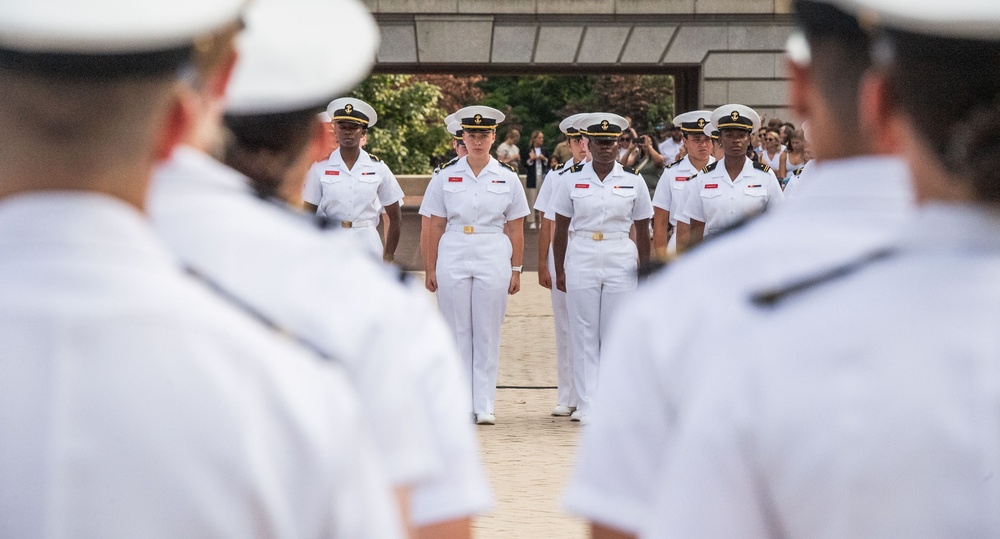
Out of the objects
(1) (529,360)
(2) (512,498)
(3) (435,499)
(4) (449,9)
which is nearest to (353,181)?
(1) (529,360)

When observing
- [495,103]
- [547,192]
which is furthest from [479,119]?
[495,103]

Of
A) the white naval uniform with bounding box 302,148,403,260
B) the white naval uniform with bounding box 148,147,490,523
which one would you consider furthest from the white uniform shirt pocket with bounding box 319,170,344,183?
the white naval uniform with bounding box 148,147,490,523

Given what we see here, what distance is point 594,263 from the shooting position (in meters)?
9.62

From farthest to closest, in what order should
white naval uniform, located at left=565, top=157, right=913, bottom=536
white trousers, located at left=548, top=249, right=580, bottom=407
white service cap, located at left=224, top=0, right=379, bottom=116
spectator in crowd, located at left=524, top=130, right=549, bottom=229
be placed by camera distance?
spectator in crowd, located at left=524, top=130, right=549, bottom=229 < white trousers, located at left=548, top=249, right=580, bottom=407 < white service cap, located at left=224, top=0, right=379, bottom=116 < white naval uniform, located at left=565, top=157, right=913, bottom=536

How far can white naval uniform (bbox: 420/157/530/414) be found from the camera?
9500 mm

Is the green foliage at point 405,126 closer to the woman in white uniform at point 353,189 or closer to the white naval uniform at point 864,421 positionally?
the woman in white uniform at point 353,189

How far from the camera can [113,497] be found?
1.34 metres

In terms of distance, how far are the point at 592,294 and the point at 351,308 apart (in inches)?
309

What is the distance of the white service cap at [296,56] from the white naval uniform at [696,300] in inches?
28.3

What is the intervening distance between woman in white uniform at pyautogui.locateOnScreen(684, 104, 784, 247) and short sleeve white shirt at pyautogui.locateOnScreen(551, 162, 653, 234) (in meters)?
0.51

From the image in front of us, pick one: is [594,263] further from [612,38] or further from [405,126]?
[405,126]

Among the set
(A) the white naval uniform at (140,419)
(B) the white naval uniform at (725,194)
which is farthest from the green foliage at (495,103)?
(A) the white naval uniform at (140,419)

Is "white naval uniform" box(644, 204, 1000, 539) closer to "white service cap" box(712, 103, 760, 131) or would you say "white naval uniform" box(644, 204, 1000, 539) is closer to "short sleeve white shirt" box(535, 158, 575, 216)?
"short sleeve white shirt" box(535, 158, 575, 216)

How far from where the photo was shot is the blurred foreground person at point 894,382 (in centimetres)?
145
